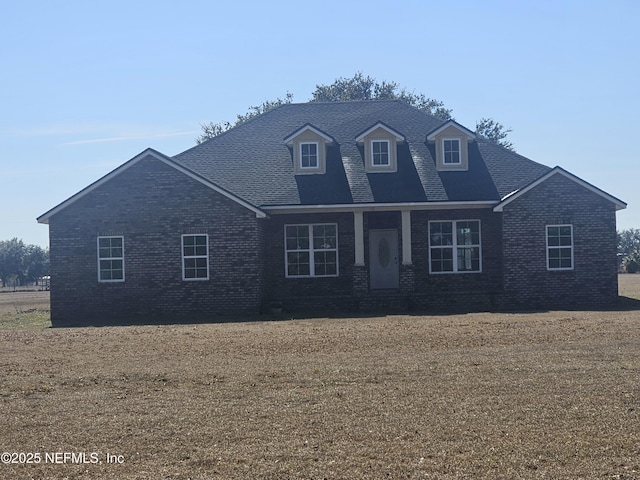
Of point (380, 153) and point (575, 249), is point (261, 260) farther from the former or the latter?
point (575, 249)

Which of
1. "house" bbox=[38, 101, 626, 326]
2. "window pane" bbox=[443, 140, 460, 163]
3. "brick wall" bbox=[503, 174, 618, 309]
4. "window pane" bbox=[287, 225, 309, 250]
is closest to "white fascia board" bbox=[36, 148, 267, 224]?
"house" bbox=[38, 101, 626, 326]

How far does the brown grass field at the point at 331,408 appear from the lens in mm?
7398

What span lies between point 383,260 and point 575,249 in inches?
246

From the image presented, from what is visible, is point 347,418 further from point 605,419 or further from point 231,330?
point 231,330

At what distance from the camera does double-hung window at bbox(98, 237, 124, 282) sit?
2464cm

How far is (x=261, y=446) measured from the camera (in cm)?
798

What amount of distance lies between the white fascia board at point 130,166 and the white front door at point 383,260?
4.81 meters

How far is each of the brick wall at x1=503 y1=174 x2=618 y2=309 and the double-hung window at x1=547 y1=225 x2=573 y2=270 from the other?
0.15 meters

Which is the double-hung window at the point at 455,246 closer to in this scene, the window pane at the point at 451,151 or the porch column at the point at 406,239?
the porch column at the point at 406,239

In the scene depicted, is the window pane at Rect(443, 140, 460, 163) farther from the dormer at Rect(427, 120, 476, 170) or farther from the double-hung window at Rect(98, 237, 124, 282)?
the double-hung window at Rect(98, 237, 124, 282)

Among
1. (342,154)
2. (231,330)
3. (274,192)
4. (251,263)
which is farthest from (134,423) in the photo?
(342,154)

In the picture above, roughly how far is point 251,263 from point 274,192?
3.15 m

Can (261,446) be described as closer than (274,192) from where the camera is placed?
Yes

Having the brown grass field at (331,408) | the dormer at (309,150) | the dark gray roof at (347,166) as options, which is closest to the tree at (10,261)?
the dark gray roof at (347,166)
